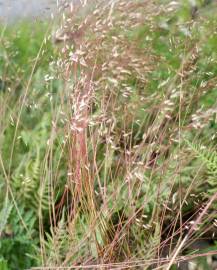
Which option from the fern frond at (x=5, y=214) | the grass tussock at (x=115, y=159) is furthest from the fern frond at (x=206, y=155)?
the fern frond at (x=5, y=214)

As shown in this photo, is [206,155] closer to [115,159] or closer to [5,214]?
[115,159]

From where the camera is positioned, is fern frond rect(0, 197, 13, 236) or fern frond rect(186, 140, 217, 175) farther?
fern frond rect(0, 197, 13, 236)

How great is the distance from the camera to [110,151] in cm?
232

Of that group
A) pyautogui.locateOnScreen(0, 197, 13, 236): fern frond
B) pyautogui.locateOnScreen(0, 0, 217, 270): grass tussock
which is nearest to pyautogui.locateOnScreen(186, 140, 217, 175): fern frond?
pyautogui.locateOnScreen(0, 0, 217, 270): grass tussock

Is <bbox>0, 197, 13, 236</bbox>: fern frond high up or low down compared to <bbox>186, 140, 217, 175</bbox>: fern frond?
down

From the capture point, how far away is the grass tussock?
2.13m

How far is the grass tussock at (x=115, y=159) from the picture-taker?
2.13 metres

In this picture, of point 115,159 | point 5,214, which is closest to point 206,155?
point 115,159

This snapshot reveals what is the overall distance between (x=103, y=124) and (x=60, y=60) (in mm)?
240

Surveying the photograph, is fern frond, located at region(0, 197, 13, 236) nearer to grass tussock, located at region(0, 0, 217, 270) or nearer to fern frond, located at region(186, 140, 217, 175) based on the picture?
grass tussock, located at region(0, 0, 217, 270)

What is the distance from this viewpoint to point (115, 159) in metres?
2.54

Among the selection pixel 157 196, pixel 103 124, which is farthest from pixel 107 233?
pixel 103 124

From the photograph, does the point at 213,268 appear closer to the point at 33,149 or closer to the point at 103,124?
the point at 103,124

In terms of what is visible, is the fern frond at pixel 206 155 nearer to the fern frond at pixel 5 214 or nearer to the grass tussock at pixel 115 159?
the grass tussock at pixel 115 159
